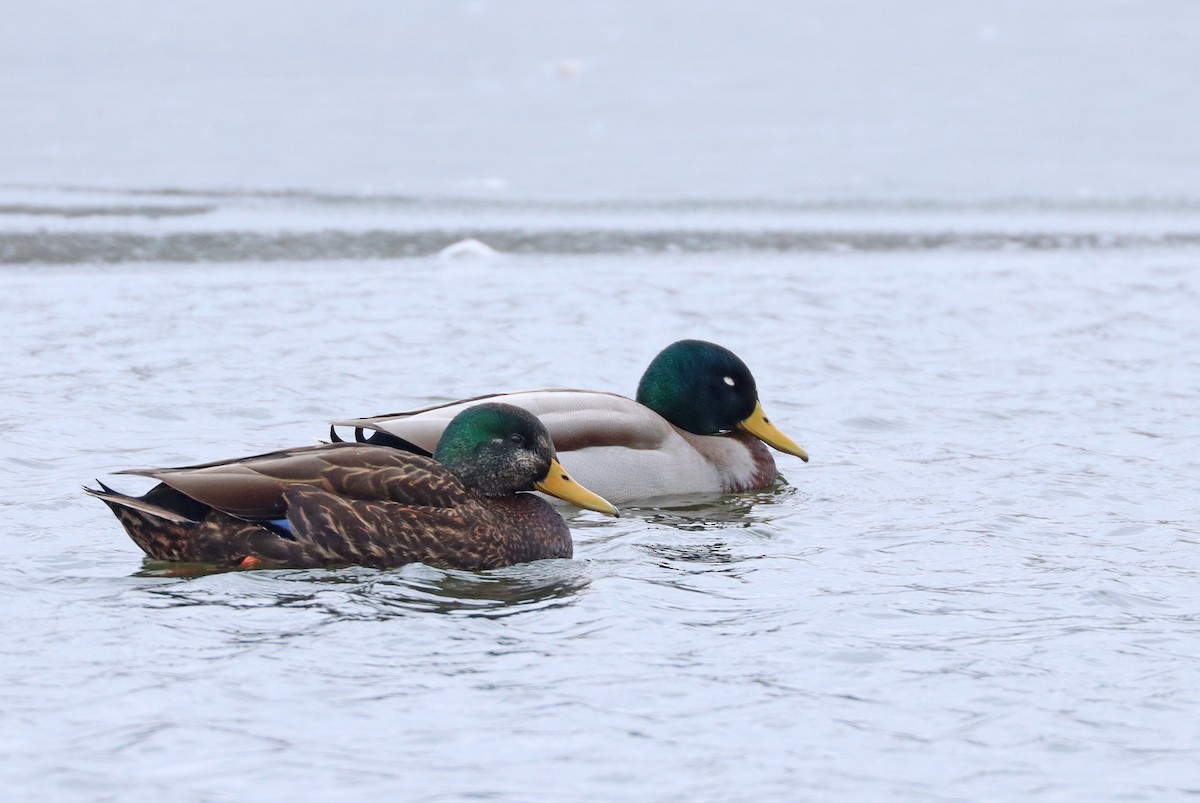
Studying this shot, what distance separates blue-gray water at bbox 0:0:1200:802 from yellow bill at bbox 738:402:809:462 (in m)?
0.15

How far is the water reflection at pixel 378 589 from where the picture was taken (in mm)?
4977

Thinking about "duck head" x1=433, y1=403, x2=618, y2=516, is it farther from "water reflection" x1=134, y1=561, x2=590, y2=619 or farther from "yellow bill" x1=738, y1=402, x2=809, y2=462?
"yellow bill" x1=738, y1=402, x2=809, y2=462

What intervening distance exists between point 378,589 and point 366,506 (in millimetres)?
370

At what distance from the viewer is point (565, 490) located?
19.1ft

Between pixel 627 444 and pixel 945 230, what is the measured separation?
8.43 metres

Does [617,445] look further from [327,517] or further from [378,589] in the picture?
[378,589]

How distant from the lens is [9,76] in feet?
65.5

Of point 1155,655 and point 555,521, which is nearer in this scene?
point 1155,655

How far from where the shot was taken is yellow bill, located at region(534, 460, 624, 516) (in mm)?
5789

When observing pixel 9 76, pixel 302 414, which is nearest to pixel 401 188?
pixel 9 76

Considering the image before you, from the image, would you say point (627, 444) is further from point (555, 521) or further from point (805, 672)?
point (805, 672)

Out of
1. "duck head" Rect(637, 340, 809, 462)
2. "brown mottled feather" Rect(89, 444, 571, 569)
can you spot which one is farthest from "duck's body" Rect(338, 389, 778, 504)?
"brown mottled feather" Rect(89, 444, 571, 569)

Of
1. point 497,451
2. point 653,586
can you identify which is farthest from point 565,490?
point 653,586

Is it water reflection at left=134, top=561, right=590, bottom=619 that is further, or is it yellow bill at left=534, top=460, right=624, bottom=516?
yellow bill at left=534, top=460, right=624, bottom=516
